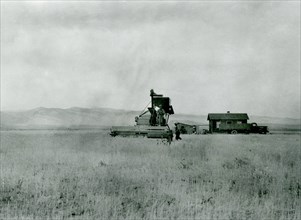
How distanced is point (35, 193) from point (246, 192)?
5.21 metres

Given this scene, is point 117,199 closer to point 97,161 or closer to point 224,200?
point 224,200

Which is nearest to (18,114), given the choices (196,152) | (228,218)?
(196,152)

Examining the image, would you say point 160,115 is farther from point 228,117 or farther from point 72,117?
point 72,117

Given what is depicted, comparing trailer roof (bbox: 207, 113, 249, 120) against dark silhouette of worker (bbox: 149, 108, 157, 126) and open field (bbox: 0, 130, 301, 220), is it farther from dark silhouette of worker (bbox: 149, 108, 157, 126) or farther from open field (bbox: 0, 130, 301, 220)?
open field (bbox: 0, 130, 301, 220)

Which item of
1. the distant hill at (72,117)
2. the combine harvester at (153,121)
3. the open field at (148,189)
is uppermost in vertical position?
the distant hill at (72,117)

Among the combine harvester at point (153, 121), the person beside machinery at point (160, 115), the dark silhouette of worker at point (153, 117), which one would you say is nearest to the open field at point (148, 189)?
the combine harvester at point (153, 121)

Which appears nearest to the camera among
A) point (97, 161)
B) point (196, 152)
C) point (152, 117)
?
point (97, 161)

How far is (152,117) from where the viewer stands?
2773 centimetres

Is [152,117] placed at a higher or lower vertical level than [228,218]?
higher

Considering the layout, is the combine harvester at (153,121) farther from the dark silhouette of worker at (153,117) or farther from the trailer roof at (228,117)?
the trailer roof at (228,117)

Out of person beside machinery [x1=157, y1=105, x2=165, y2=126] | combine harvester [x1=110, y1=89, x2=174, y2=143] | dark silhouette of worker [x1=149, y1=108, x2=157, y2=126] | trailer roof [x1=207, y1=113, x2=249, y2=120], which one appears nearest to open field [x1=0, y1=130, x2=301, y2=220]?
combine harvester [x1=110, y1=89, x2=174, y2=143]

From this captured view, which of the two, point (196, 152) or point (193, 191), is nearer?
point (193, 191)

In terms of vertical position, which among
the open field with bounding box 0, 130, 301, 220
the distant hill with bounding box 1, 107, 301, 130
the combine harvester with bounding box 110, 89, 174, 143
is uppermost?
the distant hill with bounding box 1, 107, 301, 130

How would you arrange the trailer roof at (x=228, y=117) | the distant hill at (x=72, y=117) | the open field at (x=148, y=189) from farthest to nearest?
the distant hill at (x=72, y=117), the trailer roof at (x=228, y=117), the open field at (x=148, y=189)
